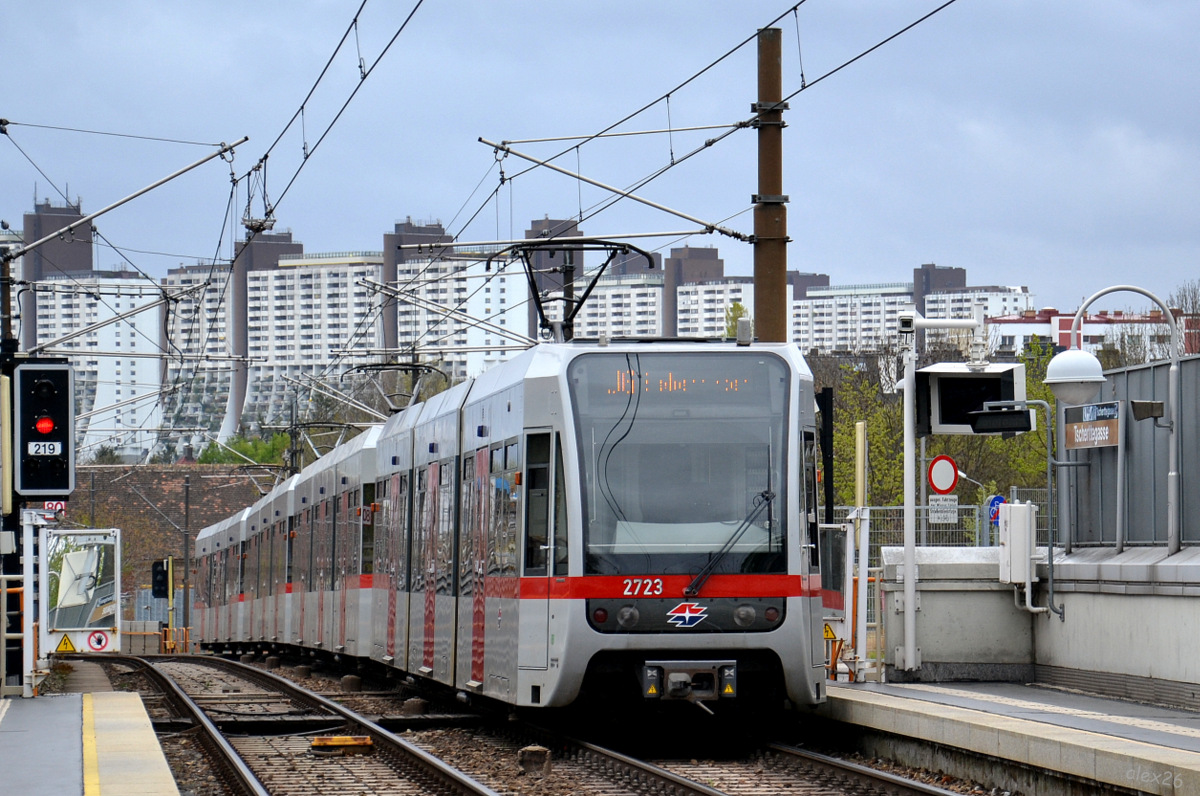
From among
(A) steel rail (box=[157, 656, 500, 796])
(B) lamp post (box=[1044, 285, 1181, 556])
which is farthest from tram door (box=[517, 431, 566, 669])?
(B) lamp post (box=[1044, 285, 1181, 556])

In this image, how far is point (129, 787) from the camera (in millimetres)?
10258

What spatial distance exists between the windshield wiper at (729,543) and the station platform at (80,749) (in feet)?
12.9

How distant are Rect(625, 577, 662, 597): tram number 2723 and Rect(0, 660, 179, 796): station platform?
3482mm

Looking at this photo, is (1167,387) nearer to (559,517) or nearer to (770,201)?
(770,201)

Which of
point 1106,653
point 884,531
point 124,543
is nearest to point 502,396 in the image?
point 1106,653

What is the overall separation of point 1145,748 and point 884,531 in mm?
14030

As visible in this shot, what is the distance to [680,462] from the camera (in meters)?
13.2

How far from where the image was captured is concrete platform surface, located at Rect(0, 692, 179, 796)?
404 inches

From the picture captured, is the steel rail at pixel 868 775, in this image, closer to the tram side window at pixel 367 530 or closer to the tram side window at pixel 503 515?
the tram side window at pixel 503 515

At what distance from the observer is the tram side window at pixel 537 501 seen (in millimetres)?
13348

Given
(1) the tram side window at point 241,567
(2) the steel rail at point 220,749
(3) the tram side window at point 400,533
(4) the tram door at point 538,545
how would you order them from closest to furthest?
1. (2) the steel rail at point 220,749
2. (4) the tram door at point 538,545
3. (3) the tram side window at point 400,533
4. (1) the tram side window at point 241,567

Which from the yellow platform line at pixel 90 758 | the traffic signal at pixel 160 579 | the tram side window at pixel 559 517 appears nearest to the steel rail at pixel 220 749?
the yellow platform line at pixel 90 758

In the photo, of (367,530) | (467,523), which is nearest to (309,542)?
(367,530)

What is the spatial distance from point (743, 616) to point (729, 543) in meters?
0.55
